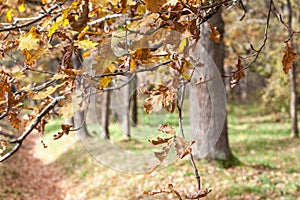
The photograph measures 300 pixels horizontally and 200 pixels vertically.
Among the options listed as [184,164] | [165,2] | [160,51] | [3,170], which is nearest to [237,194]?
[184,164]

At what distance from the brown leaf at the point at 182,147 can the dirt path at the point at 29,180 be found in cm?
723

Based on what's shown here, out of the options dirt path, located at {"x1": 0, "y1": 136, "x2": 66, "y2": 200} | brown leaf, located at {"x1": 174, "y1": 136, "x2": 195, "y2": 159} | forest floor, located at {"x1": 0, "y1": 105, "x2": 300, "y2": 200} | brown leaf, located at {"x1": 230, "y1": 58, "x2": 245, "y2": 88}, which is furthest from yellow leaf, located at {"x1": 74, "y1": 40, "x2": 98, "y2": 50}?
dirt path, located at {"x1": 0, "y1": 136, "x2": 66, "y2": 200}

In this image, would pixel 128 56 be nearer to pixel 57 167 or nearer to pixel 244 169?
pixel 244 169

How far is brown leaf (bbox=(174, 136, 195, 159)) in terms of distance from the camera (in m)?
1.37

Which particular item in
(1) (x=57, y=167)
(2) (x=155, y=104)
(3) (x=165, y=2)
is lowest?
(1) (x=57, y=167)

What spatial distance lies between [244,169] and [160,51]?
6.77 metres

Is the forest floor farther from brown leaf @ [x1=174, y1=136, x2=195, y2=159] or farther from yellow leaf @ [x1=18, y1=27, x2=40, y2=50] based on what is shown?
yellow leaf @ [x1=18, y1=27, x2=40, y2=50]

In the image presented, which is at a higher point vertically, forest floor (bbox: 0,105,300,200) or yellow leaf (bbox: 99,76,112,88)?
yellow leaf (bbox: 99,76,112,88)

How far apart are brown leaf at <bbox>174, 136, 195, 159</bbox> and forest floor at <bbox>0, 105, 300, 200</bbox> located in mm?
5162

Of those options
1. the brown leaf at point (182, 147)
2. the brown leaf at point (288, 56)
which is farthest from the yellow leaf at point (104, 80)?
the brown leaf at point (288, 56)

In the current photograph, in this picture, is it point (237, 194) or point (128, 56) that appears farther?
point (237, 194)

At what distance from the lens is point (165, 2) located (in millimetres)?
1250

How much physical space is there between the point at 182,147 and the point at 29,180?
1008 centimetres

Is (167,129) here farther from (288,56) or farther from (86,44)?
(288,56)
